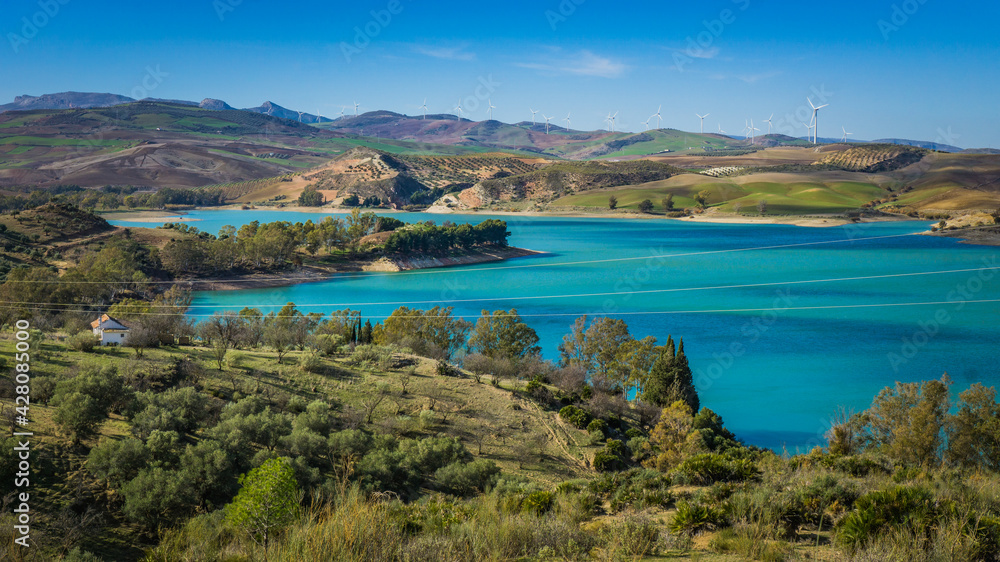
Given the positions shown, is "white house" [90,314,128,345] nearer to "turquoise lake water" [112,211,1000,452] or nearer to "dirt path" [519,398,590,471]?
"dirt path" [519,398,590,471]

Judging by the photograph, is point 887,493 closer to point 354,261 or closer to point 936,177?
point 354,261

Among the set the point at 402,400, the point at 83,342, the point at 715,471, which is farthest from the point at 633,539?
the point at 83,342

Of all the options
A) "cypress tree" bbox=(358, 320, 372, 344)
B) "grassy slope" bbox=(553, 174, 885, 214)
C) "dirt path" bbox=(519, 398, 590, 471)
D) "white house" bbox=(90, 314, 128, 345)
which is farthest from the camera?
"grassy slope" bbox=(553, 174, 885, 214)

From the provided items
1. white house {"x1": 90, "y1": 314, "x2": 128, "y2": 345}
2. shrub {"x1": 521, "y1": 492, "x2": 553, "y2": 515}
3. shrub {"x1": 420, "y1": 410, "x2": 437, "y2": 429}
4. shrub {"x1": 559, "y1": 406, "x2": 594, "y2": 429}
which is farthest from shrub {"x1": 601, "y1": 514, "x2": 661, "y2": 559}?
white house {"x1": 90, "y1": 314, "x2": 128, "y2": 345}

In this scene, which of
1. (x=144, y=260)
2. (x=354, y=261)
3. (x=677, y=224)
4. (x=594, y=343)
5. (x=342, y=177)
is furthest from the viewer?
(x=342, y=177)

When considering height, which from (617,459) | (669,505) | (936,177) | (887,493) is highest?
(936,177)

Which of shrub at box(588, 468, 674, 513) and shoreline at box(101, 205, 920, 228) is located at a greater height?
shoreline at box(101, 205, 920, 228)

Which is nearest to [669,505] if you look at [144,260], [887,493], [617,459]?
[887,493]
